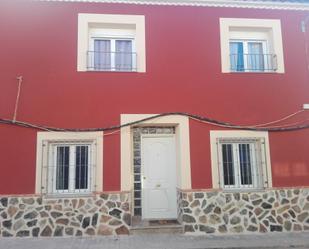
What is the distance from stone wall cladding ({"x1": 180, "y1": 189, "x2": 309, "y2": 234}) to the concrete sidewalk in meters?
0.25

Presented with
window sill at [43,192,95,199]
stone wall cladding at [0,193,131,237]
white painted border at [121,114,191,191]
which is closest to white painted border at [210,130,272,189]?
white painted border at [121,114,191,191]

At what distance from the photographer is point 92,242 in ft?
21.4

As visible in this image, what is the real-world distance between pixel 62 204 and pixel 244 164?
463 centimetres

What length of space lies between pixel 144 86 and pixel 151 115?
0.77m

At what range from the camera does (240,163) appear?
7656 mm

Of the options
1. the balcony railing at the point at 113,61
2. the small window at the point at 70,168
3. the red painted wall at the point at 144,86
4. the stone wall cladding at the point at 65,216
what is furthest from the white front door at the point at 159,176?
the balcony railing at the point at 113,61

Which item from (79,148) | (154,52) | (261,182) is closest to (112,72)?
(154,52)

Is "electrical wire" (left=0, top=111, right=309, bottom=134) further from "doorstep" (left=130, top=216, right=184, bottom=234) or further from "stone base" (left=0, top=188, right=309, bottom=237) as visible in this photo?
"doorstep" (left=130, top=216, right=184, bottom=234)

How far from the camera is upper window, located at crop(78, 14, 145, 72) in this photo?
757 cm

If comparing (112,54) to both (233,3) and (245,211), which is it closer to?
(233,3)

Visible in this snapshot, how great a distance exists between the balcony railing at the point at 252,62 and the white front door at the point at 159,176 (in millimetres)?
2646

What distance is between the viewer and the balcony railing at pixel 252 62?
26.8 ft

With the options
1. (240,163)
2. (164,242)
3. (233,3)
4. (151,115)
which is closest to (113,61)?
(151,115)

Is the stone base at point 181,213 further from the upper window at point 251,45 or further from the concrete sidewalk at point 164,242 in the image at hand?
the upper window at point 251,45
